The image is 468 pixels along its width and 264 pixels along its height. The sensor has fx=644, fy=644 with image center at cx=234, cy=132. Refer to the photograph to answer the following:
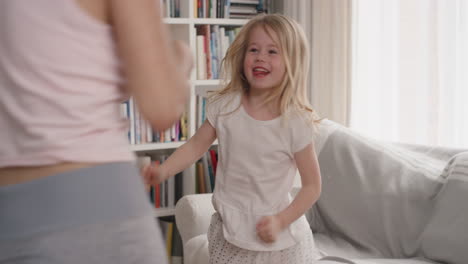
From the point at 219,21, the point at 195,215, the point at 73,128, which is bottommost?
the point at 195,215

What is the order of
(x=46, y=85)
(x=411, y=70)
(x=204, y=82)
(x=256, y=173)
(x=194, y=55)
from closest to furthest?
(x=46, y=85) → (x=256, y=173) → (x=411, y=70) → (x=194, y=55) → (x=204, y=82)

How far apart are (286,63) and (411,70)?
1.38m

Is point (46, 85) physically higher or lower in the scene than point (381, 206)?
higher

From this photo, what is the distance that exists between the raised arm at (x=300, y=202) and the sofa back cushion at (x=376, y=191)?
29.6 inches

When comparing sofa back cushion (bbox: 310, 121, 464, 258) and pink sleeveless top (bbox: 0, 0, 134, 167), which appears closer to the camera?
pink sleeveless top (bbox: 0, 0, 134, 167)

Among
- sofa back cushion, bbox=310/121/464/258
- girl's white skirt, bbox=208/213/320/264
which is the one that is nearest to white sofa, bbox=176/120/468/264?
sofa back cushion, bbox=310/121/464/258

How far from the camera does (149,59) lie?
26.5 inches

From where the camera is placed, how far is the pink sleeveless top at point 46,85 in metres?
0.63

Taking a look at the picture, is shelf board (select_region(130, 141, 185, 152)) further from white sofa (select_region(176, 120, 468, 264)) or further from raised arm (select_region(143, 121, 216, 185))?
raised arm (select_region(143, 121, 216, 185))

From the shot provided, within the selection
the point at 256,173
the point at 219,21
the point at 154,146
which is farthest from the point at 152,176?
A: the point at 219,21

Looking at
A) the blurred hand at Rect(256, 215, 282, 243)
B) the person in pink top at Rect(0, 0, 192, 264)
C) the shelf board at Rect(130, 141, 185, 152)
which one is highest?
the person in pink top at Rect(0, 0, 192, 264)

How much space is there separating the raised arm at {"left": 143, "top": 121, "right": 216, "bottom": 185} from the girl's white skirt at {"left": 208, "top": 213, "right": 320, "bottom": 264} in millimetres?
183

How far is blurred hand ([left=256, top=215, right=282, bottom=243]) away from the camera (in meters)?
1.66

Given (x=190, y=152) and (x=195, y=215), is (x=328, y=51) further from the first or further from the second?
(x=190, y=152)
